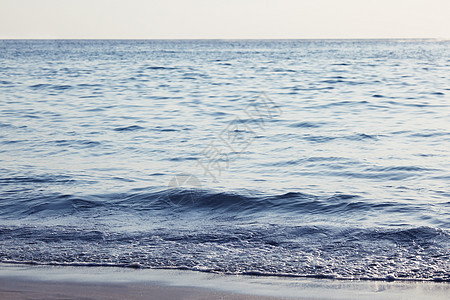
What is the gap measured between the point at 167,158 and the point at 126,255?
625 centimetres

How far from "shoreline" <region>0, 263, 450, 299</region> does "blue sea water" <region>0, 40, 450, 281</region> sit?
0.21 m

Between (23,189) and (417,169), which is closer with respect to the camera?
(23,189)

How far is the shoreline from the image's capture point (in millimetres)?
5070

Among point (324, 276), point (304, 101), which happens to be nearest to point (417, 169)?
point (324, 276)

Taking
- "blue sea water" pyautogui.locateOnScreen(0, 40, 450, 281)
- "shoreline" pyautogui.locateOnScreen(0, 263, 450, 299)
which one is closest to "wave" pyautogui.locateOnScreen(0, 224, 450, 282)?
"blue sea water" pyautogui.locateOnScreen(0, 40, 450, 281)

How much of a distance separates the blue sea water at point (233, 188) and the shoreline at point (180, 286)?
0.21 m

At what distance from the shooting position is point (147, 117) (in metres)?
18.7

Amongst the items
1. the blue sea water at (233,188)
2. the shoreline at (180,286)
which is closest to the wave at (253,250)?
the blue sea water at (233,188)

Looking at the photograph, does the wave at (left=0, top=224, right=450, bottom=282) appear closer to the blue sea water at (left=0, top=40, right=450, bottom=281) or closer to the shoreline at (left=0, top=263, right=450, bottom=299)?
the blue sea water at (left=0, top=40, right=450, bottom=281)

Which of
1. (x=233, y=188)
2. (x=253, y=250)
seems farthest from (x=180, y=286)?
(x=233, y=188)

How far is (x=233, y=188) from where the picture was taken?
9.76 metres

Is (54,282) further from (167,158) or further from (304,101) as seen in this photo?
(304,101)

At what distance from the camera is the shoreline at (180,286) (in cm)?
507

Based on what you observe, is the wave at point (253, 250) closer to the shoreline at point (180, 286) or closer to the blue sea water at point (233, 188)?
the blue sea water at point (233, 188)
